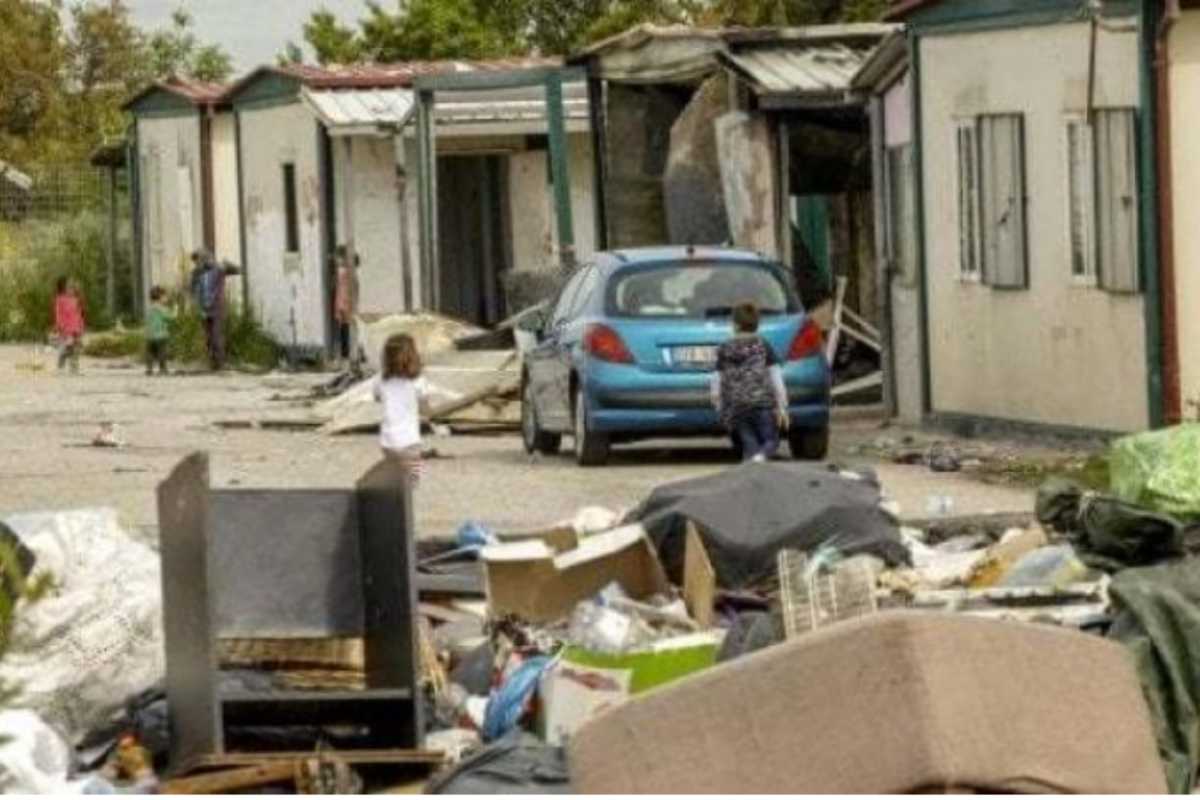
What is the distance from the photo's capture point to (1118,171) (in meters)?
25.7

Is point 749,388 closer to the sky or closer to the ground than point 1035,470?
closer to the sky

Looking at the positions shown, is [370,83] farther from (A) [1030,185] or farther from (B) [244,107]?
(A) [1030,185]

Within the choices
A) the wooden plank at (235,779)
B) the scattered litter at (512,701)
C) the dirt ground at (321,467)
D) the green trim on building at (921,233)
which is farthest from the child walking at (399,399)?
the green trim on building at (921,233)

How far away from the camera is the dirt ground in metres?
23.5

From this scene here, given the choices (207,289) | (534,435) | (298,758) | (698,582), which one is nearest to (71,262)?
(207,289)

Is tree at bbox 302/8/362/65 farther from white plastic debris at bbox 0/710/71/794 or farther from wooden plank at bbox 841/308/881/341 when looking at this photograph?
white plastic debris at bbox 0/710/71/794

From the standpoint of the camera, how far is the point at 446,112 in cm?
4281

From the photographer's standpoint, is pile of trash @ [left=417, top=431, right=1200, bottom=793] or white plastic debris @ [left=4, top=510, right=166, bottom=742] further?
white plastic debris @ [left=4, top=510, right=166, bottom=742]

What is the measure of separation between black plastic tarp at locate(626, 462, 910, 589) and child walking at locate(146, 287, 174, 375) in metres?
28.8

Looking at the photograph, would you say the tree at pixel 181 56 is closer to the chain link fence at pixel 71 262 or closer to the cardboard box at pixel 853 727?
the chain link fence at pixel 71 262

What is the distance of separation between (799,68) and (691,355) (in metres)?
7.80

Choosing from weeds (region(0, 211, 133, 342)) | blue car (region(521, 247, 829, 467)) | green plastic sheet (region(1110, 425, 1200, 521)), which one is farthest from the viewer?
weeds (region(0, 211, 133, 342))

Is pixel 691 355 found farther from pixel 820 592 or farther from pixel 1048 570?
pixel 820 592

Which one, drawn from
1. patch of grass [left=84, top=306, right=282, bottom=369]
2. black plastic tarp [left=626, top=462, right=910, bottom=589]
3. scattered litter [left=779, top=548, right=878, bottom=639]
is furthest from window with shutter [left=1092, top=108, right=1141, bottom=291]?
patch of grass [left=84, top=306, right=282, bottom=369]
